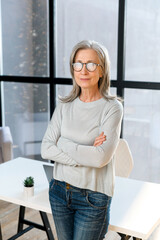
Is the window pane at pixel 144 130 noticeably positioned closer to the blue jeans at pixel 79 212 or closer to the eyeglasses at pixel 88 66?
the eyeglasses at pixel 88 66

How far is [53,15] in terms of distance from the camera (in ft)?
15.1

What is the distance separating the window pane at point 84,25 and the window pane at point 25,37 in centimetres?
22

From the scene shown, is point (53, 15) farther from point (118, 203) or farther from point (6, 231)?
point (118, 203)

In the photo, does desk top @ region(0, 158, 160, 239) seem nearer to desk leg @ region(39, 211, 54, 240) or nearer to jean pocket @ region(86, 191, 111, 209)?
jean pocket @ region(86, 191, 111, 209)

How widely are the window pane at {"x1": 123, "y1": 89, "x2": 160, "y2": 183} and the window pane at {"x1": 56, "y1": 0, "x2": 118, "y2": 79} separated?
0.42 m

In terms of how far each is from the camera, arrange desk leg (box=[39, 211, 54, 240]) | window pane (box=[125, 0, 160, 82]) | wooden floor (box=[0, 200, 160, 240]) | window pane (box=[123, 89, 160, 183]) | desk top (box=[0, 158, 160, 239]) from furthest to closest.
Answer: window pane (box=[123, 89, 160, 183])
window pane (box=[125, 0, 160, 82])
wooden floor (box=[0, 200, 160, 240])
desk leg (box=[39, 211, 54, 240])
desk top (box=[0, 158, 160, 239])

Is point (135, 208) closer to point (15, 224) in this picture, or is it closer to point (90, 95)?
point (90, 95)

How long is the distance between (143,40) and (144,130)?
1030mm

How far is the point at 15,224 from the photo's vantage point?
351cm

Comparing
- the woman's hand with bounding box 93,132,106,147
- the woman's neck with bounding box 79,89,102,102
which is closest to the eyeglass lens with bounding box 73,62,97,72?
the woman's neck with bounding box 79,89,102,102

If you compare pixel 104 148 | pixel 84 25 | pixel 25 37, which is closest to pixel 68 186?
pixel 104 148

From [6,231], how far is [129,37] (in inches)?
96.9

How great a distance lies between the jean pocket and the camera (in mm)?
1793

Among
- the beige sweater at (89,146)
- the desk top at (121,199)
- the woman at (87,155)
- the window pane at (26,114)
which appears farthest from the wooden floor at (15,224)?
the beige sweater at (89,146)
